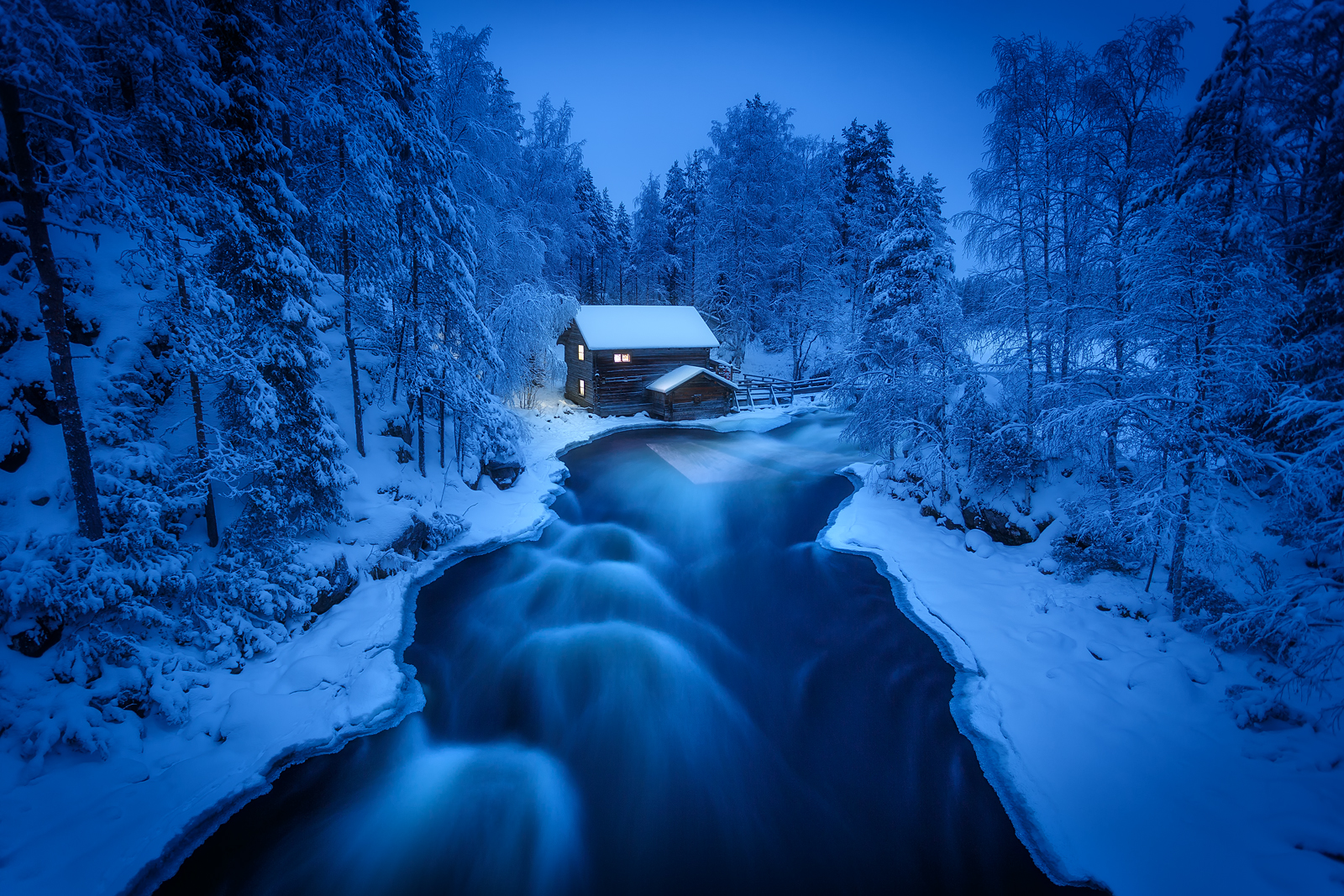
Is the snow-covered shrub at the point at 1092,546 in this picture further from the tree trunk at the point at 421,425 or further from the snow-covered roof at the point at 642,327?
the snow-covered roof at the point at 642,327

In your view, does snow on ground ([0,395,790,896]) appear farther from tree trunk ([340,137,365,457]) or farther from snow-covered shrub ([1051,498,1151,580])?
snow-covered shrub ([1051,498,1151,580])

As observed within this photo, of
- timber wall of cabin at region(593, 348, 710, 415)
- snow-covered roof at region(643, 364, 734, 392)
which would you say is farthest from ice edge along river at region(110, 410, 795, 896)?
snow-covered roof at region(643, 364, 734, 392)

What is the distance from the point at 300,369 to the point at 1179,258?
579 inches

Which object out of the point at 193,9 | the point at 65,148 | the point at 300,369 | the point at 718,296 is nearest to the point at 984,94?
the point at 193,9

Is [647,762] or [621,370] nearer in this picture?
[647,762]

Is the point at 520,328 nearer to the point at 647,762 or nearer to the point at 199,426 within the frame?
the point at 199,426

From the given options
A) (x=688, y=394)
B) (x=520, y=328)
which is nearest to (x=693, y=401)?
(x=688, y=394)

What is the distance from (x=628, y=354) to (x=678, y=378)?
3.36m

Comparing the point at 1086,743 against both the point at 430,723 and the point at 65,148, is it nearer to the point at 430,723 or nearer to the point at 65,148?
the point at 430,723

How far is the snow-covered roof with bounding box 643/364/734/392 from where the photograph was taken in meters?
29.8

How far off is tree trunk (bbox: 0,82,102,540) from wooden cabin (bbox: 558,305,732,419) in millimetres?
23626

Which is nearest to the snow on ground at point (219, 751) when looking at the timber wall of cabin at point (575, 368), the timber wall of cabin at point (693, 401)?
the timber wall of cabin at point (575, 368)

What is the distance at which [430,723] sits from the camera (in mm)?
8047

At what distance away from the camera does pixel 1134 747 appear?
6.87 metres
